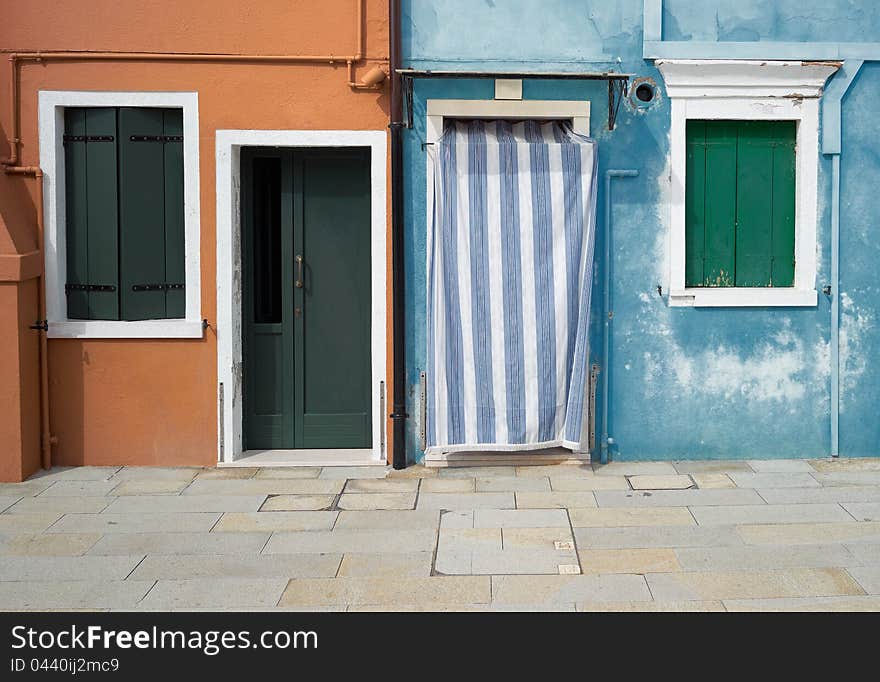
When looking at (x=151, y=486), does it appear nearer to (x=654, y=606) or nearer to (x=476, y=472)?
(x=476, y=472)

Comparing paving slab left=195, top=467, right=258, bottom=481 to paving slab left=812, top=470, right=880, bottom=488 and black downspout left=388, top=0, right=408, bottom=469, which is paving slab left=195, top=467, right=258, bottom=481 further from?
paving slab left=812, top=470, right=880, bottom=488

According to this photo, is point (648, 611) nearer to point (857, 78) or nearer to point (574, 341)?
point (574, 341)

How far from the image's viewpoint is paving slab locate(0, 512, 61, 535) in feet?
22.3

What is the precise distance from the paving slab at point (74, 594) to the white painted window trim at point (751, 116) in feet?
14.6

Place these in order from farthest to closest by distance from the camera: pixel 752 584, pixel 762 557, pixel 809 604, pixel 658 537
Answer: pixel 658 537 < pixel 762 557 < pixel 752 584 < pixel 809 604

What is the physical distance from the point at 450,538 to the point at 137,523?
6.52 feet

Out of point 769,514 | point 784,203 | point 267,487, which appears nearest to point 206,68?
point 267,487

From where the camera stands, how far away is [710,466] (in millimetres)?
8180

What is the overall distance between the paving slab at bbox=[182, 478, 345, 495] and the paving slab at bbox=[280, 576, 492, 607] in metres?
1.82

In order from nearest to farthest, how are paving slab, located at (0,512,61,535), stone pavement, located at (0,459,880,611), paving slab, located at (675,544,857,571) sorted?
stone pavement, located at (0,459,880,611) → paving slab, located at (675,544,857,571) → paving slab, located at (0,512,61,535)

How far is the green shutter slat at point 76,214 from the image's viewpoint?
823 centimetres

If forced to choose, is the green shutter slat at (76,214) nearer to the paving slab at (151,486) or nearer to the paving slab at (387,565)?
the paving slab at (151,486)

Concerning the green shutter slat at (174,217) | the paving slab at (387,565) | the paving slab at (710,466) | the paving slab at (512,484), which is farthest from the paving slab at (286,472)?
the paving slab at (710,466)

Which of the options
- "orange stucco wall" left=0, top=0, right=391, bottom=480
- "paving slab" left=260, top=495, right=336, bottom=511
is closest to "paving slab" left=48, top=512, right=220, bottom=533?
"paving slab" left=260, top=495, right=336, bottom=511
